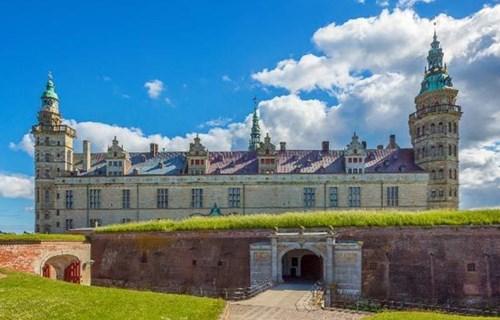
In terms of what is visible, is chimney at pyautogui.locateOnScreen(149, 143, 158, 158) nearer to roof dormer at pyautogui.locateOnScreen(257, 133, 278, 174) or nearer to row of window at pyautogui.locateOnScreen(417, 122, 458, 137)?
roof dormer at pyautogui.locateOnScreen(257, 133, 278, 174)

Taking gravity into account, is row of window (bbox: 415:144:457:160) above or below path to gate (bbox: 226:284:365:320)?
above

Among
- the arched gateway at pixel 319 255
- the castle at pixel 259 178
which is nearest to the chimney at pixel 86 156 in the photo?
the castle at pixel 259 178

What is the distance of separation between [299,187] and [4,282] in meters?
25.8

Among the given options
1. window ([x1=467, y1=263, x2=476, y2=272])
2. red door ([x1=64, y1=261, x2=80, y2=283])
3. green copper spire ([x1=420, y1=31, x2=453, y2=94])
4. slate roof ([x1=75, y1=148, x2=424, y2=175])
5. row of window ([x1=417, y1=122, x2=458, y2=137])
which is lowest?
red door ([x1=64, y1=261, x2=80, y2=283])

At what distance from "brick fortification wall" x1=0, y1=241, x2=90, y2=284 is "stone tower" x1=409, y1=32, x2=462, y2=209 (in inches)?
1166

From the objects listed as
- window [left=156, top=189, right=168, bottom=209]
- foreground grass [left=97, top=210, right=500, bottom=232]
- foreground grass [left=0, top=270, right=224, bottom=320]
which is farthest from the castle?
foreground grass [left=0, top=270, right=224, bottom=320]

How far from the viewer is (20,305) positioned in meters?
14.2

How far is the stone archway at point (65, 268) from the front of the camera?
90.3 ft

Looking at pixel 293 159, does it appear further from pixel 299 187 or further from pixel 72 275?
pixel 72 275

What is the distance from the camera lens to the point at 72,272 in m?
28.8

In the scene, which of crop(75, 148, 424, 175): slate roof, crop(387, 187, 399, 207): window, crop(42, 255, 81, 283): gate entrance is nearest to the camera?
crop(42, 255, 81, 283): gate entrance

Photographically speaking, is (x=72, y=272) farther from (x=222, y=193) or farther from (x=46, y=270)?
(x=222, y=193)

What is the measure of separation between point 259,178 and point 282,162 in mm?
3178

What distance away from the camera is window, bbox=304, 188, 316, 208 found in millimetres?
38875
